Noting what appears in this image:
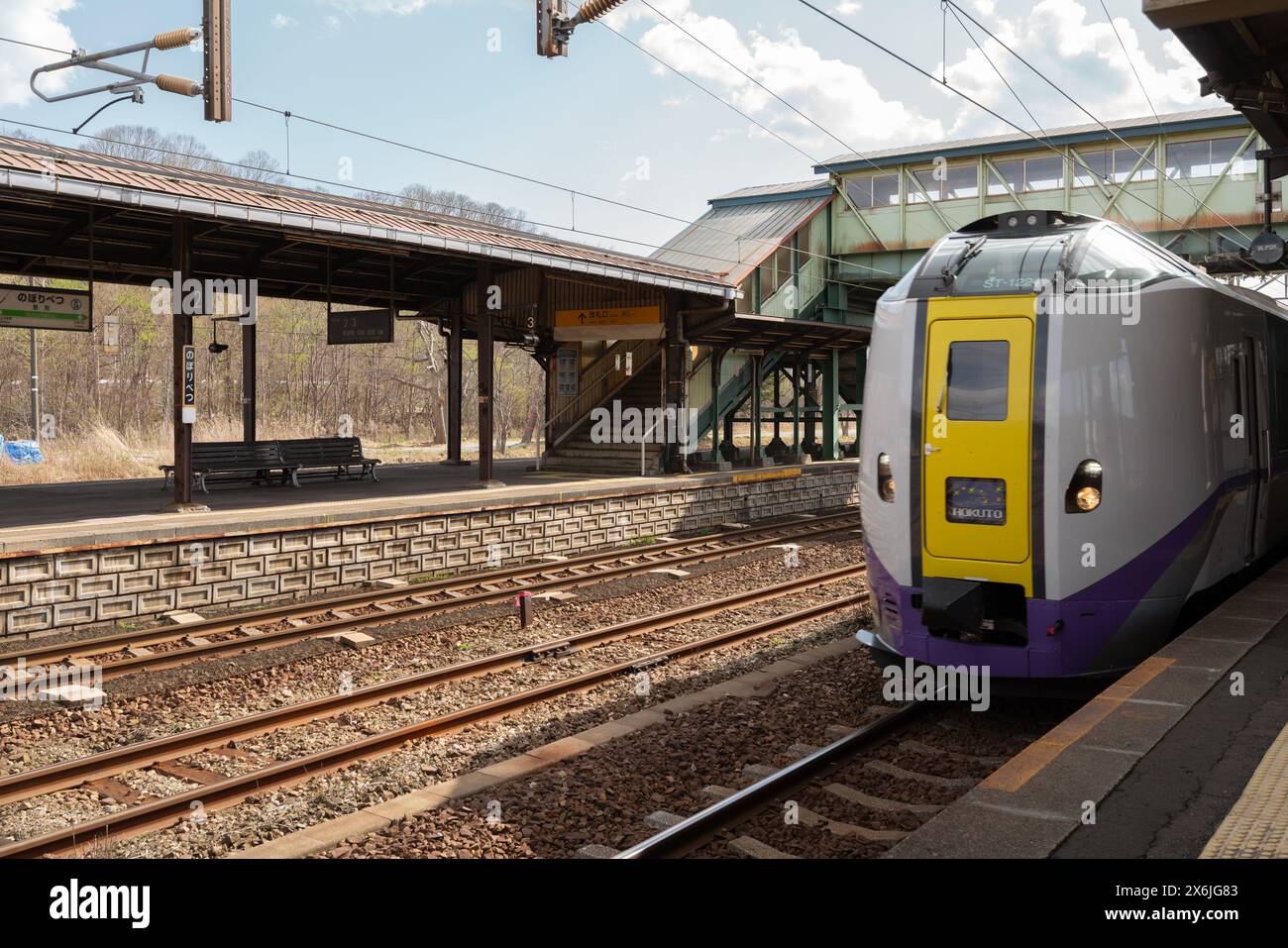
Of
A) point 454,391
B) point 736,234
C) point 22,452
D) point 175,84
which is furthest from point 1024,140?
point 22,452

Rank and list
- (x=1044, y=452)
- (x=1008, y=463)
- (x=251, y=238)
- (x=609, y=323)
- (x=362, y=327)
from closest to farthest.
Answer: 1. (x=1044, y=452)
2. (x=1008, y=463)
3. (x=251, y=238)
4. (x=362, y=327)
5. (x=609, y=323)

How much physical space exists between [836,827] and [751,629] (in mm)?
5272

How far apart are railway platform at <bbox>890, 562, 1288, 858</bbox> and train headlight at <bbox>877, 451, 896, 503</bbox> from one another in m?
1.82

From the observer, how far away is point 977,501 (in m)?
6.55

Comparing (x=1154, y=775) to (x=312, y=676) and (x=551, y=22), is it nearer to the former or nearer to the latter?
(x=312, y=676)

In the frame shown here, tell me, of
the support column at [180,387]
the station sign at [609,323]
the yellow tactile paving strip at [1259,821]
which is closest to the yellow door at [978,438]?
the yellow tactile paving strip at [1259,821]

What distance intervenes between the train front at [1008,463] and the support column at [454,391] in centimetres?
1668

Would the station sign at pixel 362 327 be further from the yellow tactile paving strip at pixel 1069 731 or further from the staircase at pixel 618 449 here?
the yellow tactile paving strip at pixel 1069 731

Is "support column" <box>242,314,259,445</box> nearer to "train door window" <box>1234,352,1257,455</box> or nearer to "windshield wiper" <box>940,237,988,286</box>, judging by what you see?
"windshield wiper" <box>940,237,988,286</box>

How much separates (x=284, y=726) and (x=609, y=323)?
47.5 feet

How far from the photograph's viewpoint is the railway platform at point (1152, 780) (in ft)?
12.7

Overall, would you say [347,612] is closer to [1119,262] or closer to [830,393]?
[1119,262]

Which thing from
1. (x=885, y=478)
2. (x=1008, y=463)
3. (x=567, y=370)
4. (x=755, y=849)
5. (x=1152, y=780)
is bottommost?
(x=755, y=849)

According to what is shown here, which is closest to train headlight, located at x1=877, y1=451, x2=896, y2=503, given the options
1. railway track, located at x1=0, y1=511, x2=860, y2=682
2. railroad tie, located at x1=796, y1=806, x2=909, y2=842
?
railroad tie, located at x1=796, y1=806, x2=909, y2=842
